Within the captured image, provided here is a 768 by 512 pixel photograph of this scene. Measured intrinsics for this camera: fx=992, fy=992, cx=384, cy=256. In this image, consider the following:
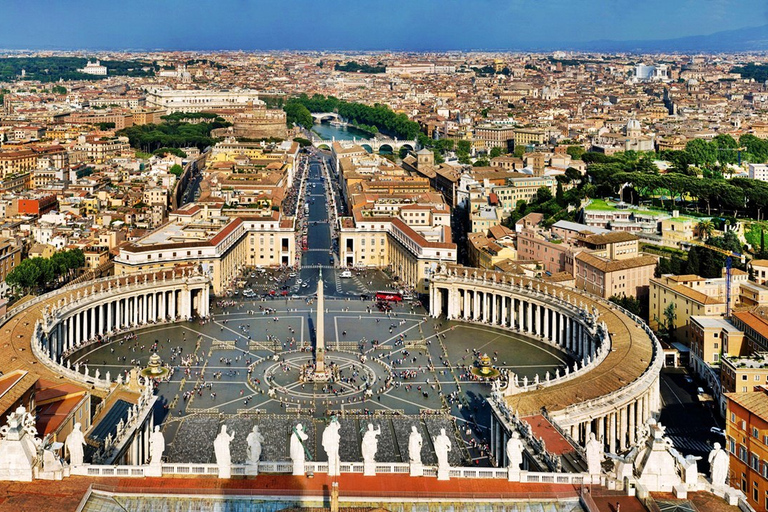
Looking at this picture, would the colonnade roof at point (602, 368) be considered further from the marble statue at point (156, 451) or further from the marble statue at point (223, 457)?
the marble statue at point (156, 451)

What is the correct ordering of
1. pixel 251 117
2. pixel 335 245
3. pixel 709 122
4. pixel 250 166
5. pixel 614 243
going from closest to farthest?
pixel 614 243 → pixel 335 245 → pixel 250 166 → pixel 709 122 → pixel 251 117

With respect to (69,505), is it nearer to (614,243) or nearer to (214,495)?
(214,495)

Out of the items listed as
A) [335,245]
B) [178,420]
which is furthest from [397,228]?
[178,420]

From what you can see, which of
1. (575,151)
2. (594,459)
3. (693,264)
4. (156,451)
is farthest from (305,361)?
(575,151)

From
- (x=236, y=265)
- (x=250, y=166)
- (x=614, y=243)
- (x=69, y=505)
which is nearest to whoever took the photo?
(x=69, y=505)

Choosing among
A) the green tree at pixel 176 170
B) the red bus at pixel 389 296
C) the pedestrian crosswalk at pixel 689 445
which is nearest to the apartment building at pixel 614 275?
the red bus at pixel 389 296

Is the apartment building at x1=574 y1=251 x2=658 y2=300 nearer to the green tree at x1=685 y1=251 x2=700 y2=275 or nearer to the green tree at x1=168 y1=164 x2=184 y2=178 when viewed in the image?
the green tree at x1=685 y1=251 x2=700 y2=275

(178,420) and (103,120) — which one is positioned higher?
(103,120)
